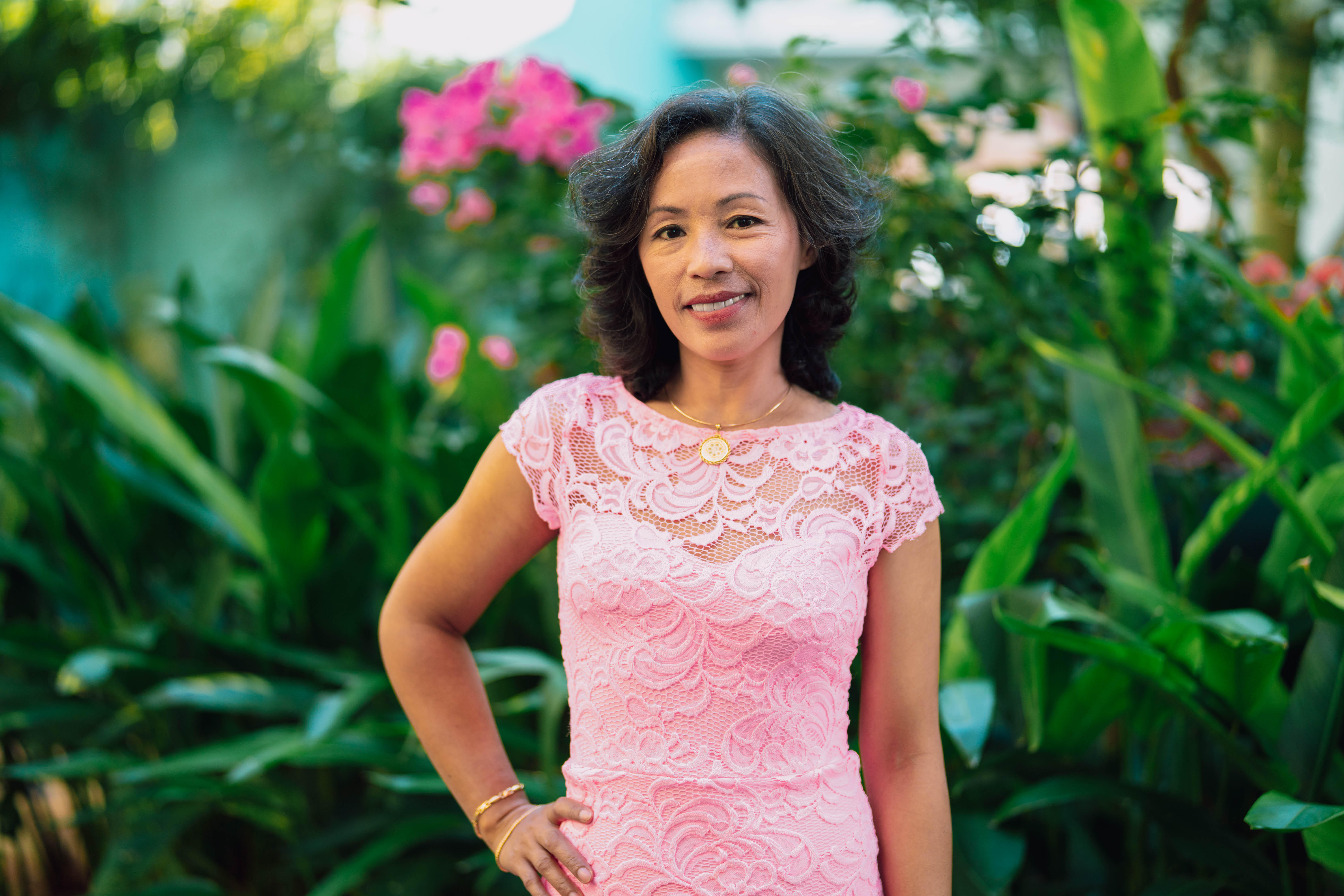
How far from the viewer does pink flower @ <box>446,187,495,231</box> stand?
8.61 feet

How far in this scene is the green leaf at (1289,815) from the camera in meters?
1.16

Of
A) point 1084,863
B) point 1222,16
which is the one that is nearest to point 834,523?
point 1084,863

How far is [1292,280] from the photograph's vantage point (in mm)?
2475

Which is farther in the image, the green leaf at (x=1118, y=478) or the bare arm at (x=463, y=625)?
the green leaf at (x=1118, y=478)

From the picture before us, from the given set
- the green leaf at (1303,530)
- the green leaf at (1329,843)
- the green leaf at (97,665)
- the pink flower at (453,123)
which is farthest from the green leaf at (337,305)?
the green leaf at (1329,843)

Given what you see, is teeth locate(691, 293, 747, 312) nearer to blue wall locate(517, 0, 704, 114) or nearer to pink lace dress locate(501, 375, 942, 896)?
pink lace dress locate(501, 375, 942, 896)

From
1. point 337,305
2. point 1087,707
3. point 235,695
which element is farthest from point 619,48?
point 1087,707

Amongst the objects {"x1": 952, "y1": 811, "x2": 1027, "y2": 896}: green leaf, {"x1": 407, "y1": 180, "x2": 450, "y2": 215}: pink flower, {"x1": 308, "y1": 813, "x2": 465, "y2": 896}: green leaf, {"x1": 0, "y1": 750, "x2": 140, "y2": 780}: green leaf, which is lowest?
{"x1": 308, "y1": 813, "x2": 465, "y2": 896}: green leaf

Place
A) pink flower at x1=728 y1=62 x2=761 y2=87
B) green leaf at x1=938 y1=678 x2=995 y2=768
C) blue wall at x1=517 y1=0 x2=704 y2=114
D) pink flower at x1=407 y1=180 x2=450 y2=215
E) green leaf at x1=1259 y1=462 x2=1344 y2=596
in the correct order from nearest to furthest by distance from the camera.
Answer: green leaf at x1=938 y1=678 x2=995 y2=768, green leaf at x1=1259 y1=462 x2=1344 y2=596, pink flower at x1=728 y1=62 x2=761 y2=87, pink flower at x1=407 y1=180 x2=450 y2=215, blue wall at x1=517 y1=0 x2=704 y2=114

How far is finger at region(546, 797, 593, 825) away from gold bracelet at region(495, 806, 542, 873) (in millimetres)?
37

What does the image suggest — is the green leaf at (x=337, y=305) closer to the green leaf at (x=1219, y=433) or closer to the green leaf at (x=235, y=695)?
the green leaf at (x=235, y=695)

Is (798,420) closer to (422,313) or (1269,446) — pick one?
(422,313)

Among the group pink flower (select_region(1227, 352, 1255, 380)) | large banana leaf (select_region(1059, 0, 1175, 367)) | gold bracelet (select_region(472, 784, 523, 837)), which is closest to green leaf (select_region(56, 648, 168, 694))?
gold bracelet (select_region(472, 784, 523, 837))

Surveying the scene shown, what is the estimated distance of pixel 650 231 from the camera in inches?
40.7
